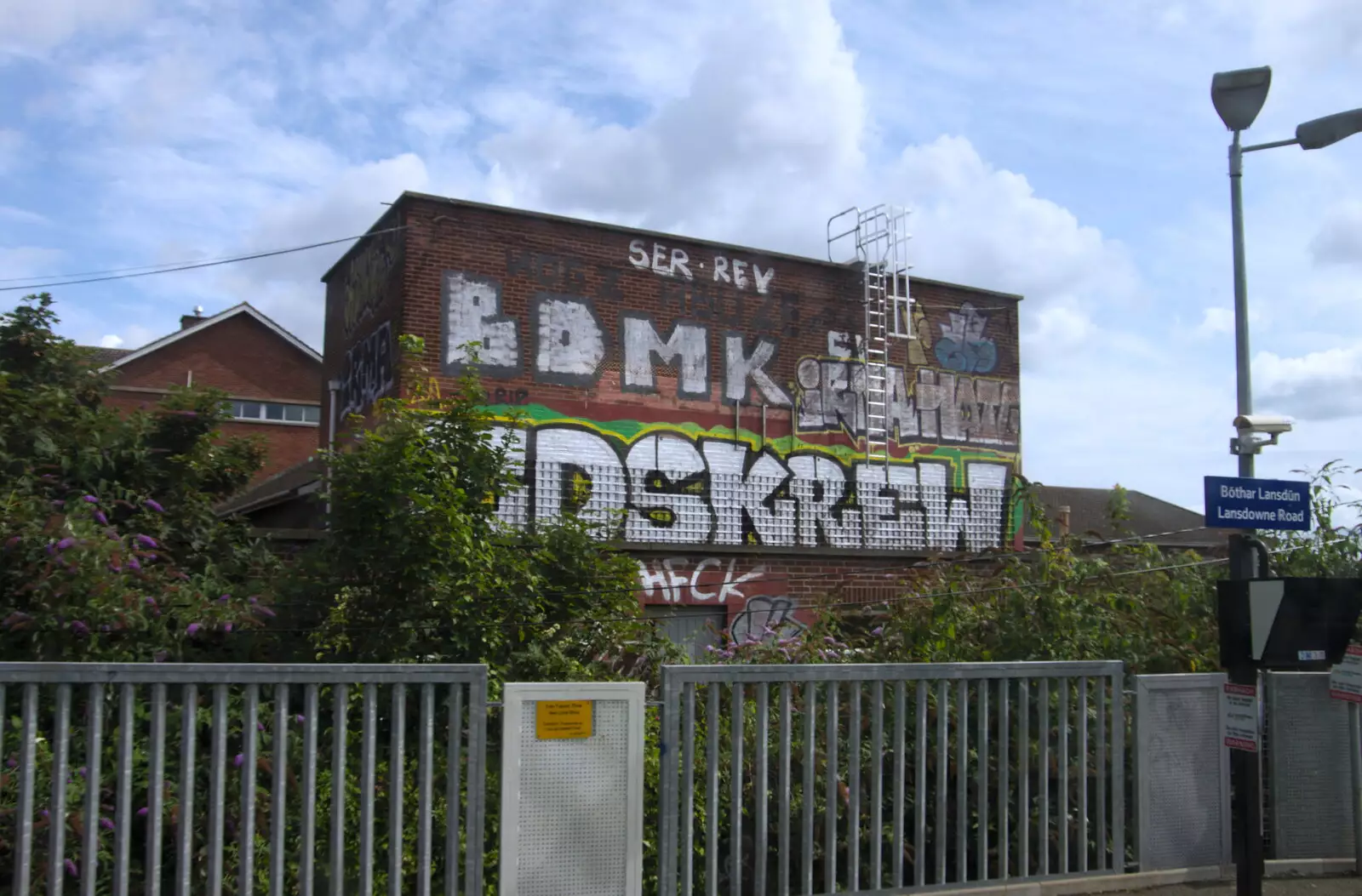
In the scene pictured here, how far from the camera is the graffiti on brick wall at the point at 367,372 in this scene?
1616cm

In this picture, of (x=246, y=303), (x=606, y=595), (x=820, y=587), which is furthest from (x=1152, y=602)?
(x=246, y=303)

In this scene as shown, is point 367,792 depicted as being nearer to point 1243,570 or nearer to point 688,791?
point 688,791

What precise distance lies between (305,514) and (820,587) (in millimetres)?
7731

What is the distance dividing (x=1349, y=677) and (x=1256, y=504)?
5.33 ft

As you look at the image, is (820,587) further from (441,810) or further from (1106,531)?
(1106,531)

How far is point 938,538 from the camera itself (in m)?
17.6

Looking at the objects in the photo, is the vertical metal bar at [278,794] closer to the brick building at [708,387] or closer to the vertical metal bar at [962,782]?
the vertical metal bar at [962,782]

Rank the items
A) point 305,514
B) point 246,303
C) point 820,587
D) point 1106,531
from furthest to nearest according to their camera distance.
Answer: point 246,303 → point 1106,531 → point 305,514 → point 820,587

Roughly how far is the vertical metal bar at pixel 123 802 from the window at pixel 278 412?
104 feet

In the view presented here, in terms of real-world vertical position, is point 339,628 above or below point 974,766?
above

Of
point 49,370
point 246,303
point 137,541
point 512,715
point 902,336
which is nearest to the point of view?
point 512,715

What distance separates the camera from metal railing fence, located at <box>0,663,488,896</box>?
581 cm

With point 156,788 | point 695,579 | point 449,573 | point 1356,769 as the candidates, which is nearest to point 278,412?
point 695,579

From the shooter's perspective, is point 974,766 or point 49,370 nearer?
point 974,766
